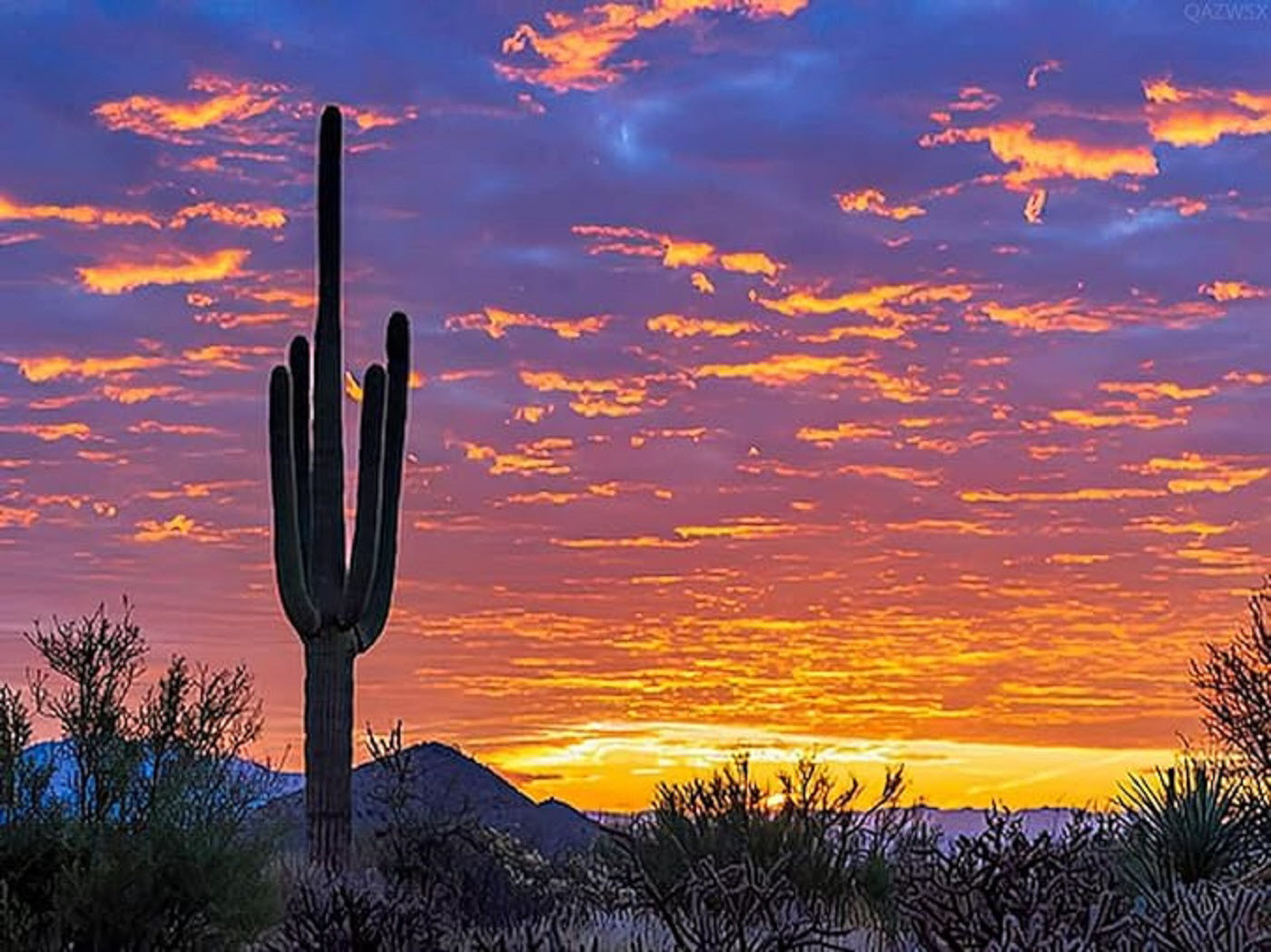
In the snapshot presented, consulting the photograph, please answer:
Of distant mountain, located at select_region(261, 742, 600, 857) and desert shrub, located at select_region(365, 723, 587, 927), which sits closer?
desert shrub, located at select_region(365, 723, 587, 927)

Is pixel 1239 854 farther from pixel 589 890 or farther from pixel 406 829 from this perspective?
pixel 406 829

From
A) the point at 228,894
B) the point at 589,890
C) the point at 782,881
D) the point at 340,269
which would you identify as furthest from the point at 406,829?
the point at 782,881

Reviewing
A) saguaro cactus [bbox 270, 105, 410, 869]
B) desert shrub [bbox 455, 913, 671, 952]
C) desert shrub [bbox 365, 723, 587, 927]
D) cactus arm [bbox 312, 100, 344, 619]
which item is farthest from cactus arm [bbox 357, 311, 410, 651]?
desert shrub [bbox 455, 913, 671, 952]

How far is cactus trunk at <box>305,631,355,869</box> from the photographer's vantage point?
20.1 meters

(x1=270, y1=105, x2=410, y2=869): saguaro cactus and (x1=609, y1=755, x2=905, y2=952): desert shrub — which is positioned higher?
(x1=270, y1=105, x2=410, y2=869): saguaro cactus

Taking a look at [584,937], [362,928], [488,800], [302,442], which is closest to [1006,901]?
[362,928]

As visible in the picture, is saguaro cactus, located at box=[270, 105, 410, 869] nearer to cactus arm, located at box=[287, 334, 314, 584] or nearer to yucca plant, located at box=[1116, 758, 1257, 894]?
cactus arm, located at box=[287, 334, 314, 584]

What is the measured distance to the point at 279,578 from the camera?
20203 mm

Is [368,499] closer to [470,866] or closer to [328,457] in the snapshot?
[328,457]

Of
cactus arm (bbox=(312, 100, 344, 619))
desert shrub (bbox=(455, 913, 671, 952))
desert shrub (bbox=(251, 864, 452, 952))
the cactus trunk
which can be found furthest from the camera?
cactus arm (bbox=(312, 100, 344, 619))

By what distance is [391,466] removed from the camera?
2152 centimetres

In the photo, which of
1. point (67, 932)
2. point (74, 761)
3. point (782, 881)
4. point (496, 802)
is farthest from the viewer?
point (496, 802)

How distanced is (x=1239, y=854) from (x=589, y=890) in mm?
5907

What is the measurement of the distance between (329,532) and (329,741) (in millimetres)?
2190
